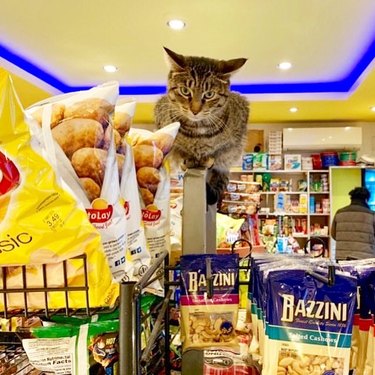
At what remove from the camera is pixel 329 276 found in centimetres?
55

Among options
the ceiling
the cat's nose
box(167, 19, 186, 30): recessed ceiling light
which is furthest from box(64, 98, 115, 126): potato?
box(167, 19, 186, 30): recessed ceiling light

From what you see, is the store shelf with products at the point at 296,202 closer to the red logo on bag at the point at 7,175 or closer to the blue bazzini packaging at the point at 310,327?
the blue bazzini packaging at the point at 310,327

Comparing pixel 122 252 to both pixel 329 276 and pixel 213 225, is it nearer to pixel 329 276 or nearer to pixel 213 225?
pixel 329 276

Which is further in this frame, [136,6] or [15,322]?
[136,6]

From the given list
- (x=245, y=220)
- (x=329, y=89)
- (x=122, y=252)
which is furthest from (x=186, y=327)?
(x=329, y=89)

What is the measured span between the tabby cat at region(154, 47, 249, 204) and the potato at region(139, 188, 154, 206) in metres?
0.25

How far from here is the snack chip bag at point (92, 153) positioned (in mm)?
573

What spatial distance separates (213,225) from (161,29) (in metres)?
2.88

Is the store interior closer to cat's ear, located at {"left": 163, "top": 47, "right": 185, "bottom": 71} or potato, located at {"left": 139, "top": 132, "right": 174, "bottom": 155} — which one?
potato, located at {"left": 139, "top": 132, "right": 174, "bottom": 155}

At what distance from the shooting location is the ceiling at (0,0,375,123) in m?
3.17

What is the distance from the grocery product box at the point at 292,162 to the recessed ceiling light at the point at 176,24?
3.43 metres

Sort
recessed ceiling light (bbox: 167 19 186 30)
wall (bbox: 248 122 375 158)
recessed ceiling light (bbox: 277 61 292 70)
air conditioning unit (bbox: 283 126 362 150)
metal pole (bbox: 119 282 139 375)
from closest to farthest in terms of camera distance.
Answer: metal pole (bbox: 119 282 139 375)
recessed ceiling light (bbox: 167 19 186 30)
recessed ceiling light (bbox: 277 61 292 70)
air conditioning unit (bbox: 283 126 362 150)
wall (bbox: 248 122 375 158)

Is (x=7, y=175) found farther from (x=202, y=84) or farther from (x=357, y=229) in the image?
(x=357, y=229)

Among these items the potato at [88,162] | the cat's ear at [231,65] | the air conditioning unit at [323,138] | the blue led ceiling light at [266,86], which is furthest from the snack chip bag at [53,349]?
the air conditioning unit at [323,138]
